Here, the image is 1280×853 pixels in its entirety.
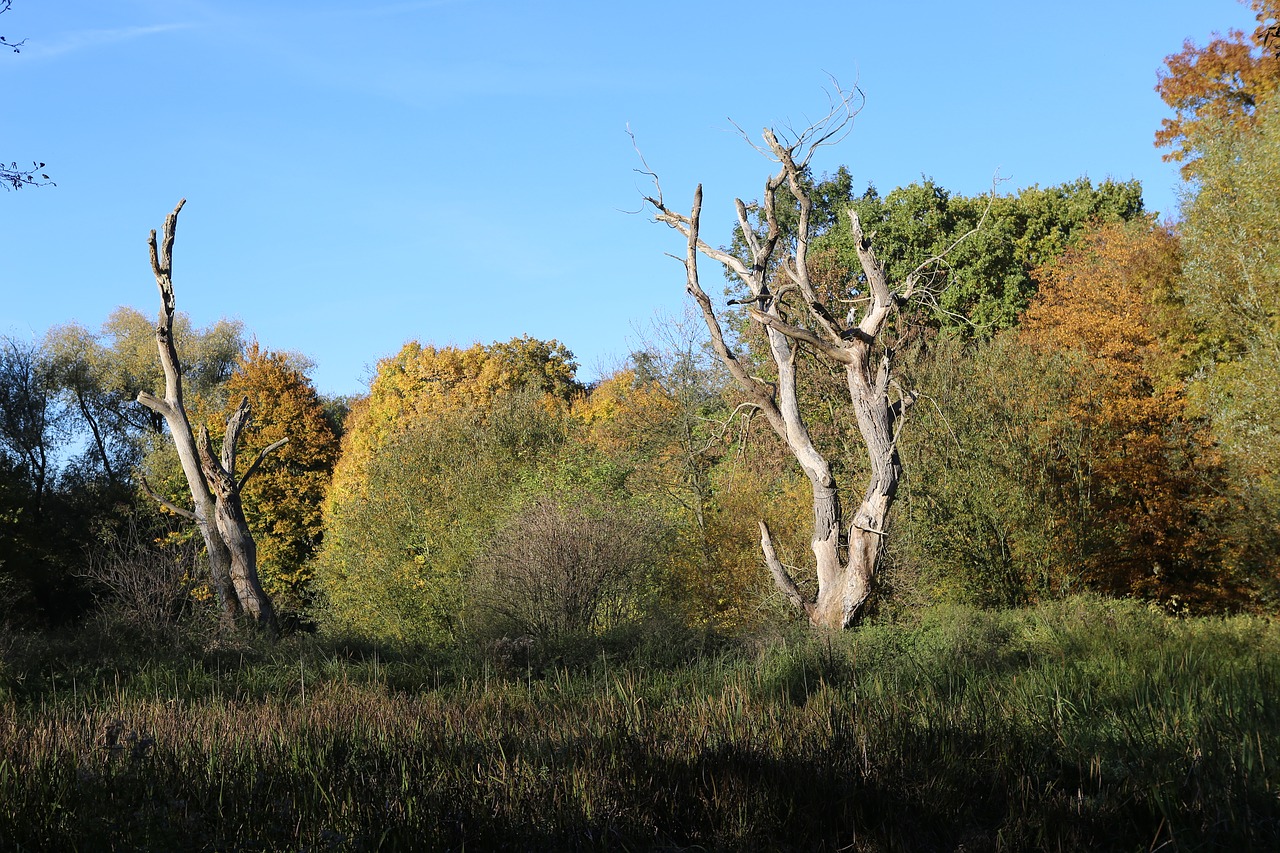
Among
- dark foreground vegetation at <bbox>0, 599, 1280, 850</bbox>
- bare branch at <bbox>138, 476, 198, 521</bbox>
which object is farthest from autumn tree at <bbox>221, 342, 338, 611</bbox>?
dark foreground vegetation at <bbox>0, 599, 1280, 850</bbox>

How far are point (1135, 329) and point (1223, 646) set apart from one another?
1585cm

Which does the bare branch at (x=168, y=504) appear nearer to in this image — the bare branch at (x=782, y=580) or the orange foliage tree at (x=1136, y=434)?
the bare branch at (x=782, y=580)

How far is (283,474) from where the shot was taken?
38.7m

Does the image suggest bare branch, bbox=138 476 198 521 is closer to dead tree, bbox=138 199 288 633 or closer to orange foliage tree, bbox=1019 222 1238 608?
dead tree, bbox=138 199 288 633

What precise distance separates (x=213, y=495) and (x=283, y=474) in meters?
22.5

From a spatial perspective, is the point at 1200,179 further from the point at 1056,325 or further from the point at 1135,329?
the point at 1056,325

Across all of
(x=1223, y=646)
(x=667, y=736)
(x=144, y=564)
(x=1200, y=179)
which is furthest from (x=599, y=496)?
(x=667, y=736)

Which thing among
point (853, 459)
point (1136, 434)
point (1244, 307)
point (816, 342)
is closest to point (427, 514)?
point (853, 459)

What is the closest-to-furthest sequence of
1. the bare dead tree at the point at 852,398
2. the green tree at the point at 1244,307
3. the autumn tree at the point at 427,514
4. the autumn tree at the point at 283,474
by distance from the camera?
the bare dead tree at the point at 852,398 < the green tree at the point at 1244,307 < the autumn tree at the point at 427,514 < the autumn tree at the point at 283,474

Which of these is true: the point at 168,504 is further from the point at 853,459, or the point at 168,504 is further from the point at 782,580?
the point at 853,459

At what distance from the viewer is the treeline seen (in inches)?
687

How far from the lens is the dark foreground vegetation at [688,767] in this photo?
4520 millimetres

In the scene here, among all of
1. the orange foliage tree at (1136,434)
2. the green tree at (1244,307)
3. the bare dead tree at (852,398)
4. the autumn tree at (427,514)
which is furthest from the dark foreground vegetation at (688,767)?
the autumn tree at (427,514)

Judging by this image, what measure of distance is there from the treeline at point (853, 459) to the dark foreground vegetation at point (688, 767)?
6.46 meters
